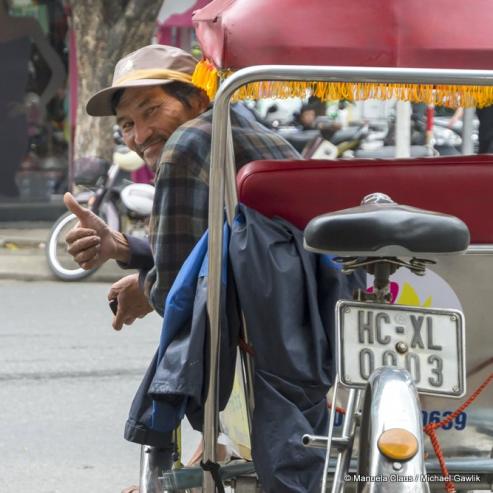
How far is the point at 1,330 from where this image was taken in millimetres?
8383

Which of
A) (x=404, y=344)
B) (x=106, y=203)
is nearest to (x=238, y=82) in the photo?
(x=404, y=344)

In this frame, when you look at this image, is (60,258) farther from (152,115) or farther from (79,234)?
(79,234)

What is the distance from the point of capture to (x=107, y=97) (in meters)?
3.73

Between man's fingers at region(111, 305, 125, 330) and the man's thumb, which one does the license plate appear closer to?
the man's thumb

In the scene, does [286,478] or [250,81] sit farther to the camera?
[286,478]

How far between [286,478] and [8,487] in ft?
8.05

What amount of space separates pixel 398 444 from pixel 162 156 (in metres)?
1.25

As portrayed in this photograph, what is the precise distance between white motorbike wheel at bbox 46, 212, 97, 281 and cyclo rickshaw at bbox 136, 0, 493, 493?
7.69 meters

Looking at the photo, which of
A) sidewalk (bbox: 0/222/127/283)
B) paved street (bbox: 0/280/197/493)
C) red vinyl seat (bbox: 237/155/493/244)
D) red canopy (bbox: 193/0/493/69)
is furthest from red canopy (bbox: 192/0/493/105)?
sidewalk (bbox: 0/222/127/283)

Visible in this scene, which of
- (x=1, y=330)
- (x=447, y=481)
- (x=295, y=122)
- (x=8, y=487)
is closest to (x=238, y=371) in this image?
(x=447, y=481)

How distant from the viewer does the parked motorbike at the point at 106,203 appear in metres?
10.7

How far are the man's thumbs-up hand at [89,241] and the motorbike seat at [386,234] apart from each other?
3.47 feet

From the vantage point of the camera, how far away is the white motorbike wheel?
10.8 meters

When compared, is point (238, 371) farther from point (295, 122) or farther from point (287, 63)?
point (295, 122)
